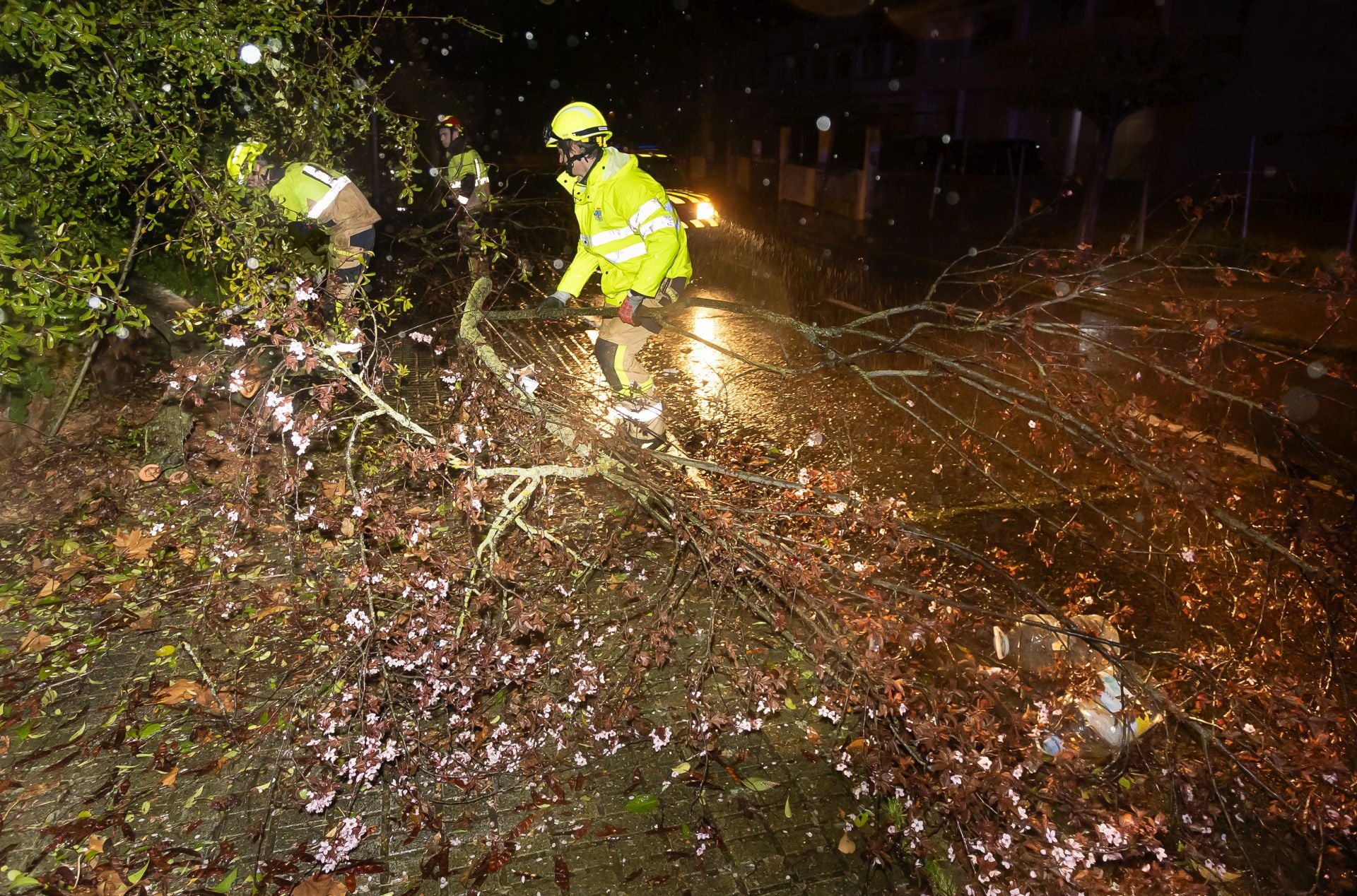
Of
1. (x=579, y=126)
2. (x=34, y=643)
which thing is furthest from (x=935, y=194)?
(x=34, y=643)

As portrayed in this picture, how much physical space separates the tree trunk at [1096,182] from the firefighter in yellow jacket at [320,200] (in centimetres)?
1403

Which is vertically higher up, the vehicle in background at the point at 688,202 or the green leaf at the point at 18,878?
the vehicle in background at the point at 688,202

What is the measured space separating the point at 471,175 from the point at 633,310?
3073 mm

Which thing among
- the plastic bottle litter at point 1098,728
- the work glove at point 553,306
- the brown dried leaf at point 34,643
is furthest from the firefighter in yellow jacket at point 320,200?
the plastic bottle litter at point 1098,728

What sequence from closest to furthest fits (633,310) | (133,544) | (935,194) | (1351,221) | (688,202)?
1. (633,310)
2. (133,544)
3. (1351,221)
4. (688,202)
5. (935,194)

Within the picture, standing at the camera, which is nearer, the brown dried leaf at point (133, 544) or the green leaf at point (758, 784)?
the green leaf at point (758, 784)

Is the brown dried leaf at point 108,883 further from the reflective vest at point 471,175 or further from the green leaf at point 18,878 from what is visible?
the reflective vest at point 471,175

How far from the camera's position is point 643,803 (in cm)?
327

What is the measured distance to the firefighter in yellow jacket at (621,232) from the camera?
4.59m

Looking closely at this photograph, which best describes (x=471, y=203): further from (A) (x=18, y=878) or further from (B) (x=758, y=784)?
(A) (x=18, y=878)

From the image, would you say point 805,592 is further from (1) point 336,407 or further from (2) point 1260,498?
(2) point 1260,498

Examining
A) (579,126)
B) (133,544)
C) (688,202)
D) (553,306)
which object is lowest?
(133,544)

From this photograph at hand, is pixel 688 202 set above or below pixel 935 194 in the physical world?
above

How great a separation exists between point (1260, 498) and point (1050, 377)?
2.93m
